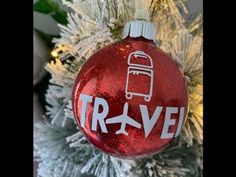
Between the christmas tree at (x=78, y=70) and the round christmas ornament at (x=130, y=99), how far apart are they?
0.38ft

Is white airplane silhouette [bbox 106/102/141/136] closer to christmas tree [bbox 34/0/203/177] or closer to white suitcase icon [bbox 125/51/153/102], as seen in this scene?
white suitcase icon [bbox 125/51/153/102]

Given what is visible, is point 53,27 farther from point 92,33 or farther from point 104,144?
point 104,144

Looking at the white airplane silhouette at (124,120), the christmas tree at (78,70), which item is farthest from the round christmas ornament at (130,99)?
the christmas tree at (78,70)

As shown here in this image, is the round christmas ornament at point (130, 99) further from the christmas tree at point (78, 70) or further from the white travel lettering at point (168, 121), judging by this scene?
the christmas tree at point (78, 70)

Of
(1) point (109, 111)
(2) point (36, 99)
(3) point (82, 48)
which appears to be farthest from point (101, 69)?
(2) point (36, 99)

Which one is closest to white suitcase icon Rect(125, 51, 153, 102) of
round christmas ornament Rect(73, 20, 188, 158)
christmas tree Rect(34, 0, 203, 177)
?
round christmas ornament Rect(73, 20, 188, 158)

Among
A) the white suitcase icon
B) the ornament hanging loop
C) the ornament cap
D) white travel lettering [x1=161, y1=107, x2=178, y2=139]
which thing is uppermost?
the ornament hanging loop

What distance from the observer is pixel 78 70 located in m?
0.62

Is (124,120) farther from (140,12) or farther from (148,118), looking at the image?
(140,12)

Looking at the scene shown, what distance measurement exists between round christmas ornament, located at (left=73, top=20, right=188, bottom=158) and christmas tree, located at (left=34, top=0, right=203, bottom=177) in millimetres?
116

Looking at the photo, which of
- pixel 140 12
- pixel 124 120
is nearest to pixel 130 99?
pixel 124 120

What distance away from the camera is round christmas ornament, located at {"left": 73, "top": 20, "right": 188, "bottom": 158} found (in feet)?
1.41
